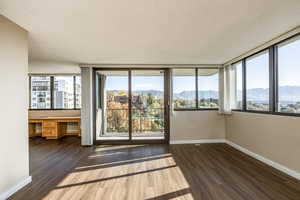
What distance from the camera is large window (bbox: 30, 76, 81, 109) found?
246 inches

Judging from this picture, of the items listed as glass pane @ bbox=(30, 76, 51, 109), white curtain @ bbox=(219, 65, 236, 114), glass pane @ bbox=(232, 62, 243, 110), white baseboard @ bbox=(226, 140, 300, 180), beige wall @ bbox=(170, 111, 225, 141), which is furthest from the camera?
glass pane @ bbox=(30, 76, 51, 109)

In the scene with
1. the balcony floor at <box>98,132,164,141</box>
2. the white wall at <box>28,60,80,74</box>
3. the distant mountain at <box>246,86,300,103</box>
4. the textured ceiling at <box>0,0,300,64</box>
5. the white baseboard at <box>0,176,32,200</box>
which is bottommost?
the white baseboard at <box>0,176,32,200</box>

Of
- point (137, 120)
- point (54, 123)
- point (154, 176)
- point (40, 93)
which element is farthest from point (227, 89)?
point (40, 93)

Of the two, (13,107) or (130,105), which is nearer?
(13,107)

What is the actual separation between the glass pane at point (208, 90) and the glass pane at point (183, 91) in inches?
8.8

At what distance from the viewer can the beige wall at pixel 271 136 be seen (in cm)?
266

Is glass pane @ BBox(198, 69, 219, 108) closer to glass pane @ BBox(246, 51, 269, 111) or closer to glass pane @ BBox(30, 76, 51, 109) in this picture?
glass pane @ BBox(246, 51, 269, 111)

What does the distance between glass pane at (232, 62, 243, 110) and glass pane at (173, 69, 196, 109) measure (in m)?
1.14

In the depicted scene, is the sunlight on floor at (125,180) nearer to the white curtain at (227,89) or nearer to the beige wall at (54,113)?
the white curtain at (227,89)

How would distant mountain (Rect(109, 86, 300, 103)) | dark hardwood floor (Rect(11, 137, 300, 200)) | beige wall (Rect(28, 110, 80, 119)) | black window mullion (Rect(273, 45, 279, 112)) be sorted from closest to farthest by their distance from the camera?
dark hardwood floor (Rect(11, 137, 300, 200)) < distant mountain (Rect(109, 86, 300, 103)) < black window mullion (Rect(273, 45, 279, 112)) < beige wall (Rect(28, 110, 80, 119))

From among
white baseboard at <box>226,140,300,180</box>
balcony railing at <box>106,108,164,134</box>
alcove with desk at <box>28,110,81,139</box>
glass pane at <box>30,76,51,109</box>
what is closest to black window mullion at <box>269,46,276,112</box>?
white baseboard at <box>226,140,300,180</box>

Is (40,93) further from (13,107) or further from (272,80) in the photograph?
(272,80)

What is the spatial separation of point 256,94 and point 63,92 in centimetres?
640

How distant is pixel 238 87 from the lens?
4418 millimetres
